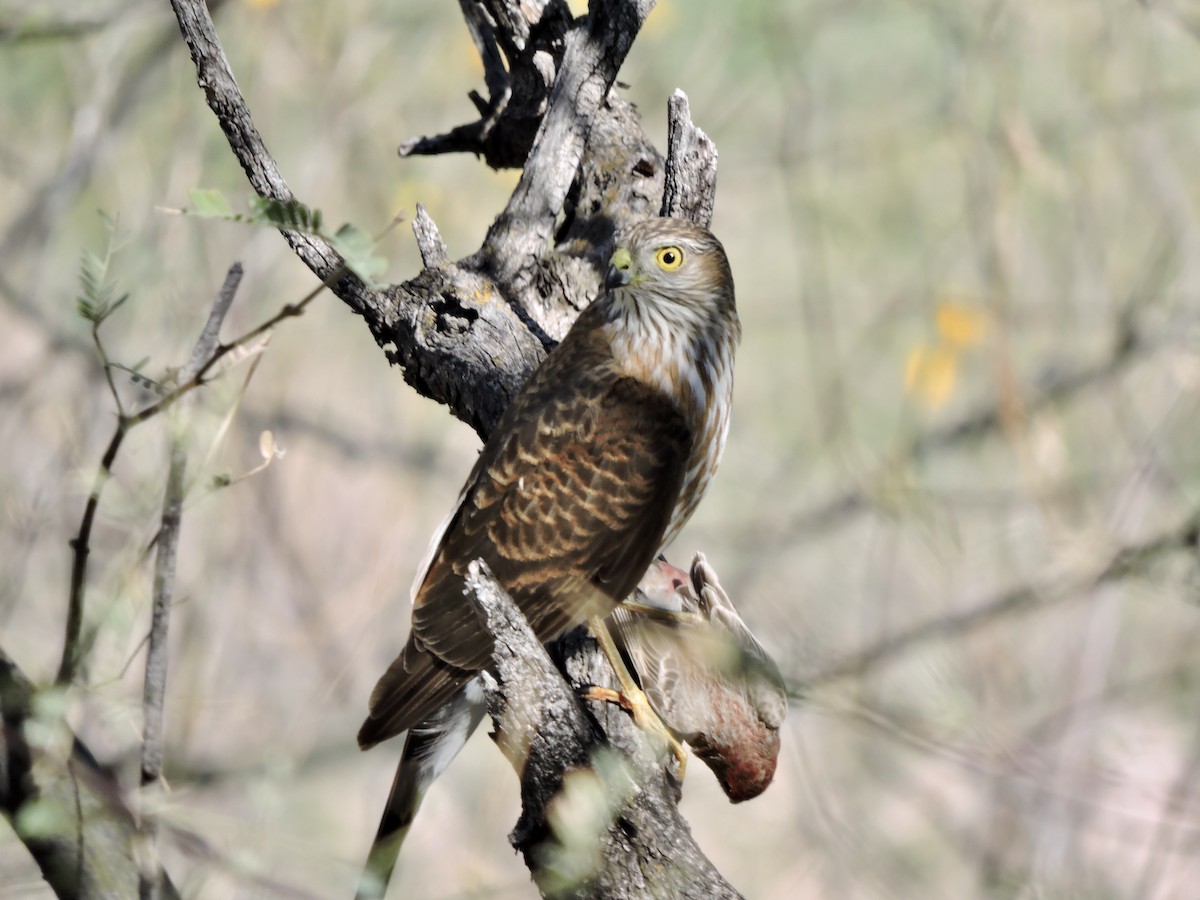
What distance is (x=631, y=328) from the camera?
381 centimetres

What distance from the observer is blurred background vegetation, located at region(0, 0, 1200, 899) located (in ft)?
18.6

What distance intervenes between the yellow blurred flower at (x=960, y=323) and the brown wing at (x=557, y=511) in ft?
12.0

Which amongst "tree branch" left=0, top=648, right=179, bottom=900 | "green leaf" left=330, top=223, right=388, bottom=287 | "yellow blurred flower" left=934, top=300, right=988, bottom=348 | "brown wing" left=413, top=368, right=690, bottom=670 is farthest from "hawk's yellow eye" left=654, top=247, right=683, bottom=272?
"yellow blurred flower" left=934, top=300, right=988, bottom=348

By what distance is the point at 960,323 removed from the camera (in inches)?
269

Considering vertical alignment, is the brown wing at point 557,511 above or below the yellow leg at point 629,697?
above

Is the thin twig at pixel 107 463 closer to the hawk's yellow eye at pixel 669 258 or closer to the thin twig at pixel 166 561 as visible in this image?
the thin twig at pixel 166 561

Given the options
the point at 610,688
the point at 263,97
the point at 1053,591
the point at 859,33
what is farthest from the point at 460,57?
the point at 610,688

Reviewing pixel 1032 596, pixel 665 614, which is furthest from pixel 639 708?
pixel 1032 596

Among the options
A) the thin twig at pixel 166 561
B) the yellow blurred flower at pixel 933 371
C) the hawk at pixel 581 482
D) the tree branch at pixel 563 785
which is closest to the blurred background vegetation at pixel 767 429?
the yellow blurred flower at pixel 933 371

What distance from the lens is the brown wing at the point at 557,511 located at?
3404 mm

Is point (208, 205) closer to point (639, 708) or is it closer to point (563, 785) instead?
point (563, 785)

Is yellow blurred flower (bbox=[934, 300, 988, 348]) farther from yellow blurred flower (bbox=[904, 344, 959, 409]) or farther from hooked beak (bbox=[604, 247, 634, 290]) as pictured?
hooked beak (bbox=[604, 247, 634, 290])

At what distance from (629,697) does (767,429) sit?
6.50m

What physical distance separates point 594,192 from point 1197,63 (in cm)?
721
